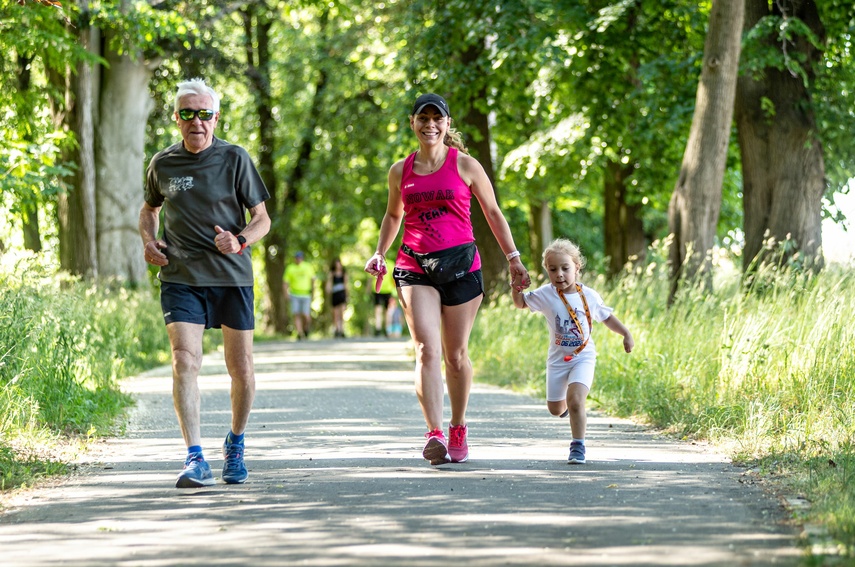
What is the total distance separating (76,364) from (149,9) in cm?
862

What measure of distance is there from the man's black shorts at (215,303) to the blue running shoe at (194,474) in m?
0.70

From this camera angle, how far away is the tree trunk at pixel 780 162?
57.4ft

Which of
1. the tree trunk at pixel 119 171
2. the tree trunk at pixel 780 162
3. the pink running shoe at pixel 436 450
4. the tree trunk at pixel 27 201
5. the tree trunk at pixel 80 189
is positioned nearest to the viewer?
the pink running shoe at pixel 436 450

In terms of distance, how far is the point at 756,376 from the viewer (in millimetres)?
9914

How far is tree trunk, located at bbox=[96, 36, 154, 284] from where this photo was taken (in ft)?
76.4

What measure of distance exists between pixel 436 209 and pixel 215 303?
148cm

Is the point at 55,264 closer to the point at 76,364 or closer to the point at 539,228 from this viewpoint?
the point at 76,364

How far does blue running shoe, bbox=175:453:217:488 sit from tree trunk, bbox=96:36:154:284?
16.1 m

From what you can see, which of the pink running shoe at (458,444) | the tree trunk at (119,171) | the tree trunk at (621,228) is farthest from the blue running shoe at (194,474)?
the tree trunk at (621,228)

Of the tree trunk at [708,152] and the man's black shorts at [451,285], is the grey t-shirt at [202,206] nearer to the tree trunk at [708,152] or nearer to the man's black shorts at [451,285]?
the man's black shorts at [451,285]

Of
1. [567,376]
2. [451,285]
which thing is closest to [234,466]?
[451,285]

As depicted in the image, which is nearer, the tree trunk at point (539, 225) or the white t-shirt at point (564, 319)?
the white t-shirt at point (564, 319)

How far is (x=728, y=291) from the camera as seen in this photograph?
1372 cm

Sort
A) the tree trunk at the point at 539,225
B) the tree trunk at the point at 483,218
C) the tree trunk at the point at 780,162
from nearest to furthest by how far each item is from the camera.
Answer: the tree trunk at the point at 780,162
the tree trunk at the point at 483,218
the tree trunk at the point at 539,225
